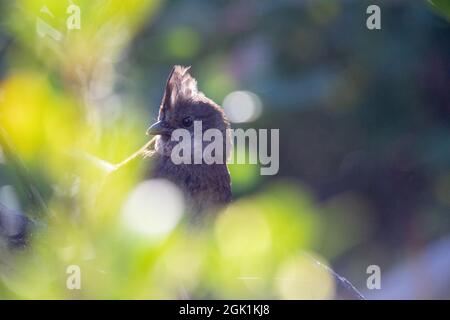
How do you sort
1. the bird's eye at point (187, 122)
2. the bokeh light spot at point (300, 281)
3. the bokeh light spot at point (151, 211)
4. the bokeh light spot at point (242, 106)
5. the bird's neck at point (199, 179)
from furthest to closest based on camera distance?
the bokeh light spot at point (242, 106), the bird's eye at point (187, 122), the bird's neck at point (199, 179), the bokeh light spot at point (300, 281), the bokeh light spot at point (151, 211)

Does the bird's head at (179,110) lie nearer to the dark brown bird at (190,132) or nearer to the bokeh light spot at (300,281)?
the dark brown bird at (190,132)

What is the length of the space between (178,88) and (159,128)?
0.68 feet

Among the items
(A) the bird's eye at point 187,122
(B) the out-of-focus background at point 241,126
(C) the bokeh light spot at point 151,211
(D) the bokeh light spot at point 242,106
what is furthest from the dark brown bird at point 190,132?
(C) the bokeh light spot at point 151,211

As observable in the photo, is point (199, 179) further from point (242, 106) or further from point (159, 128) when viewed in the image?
point (242, 106)

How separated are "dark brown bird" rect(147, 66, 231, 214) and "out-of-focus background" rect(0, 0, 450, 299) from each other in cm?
14

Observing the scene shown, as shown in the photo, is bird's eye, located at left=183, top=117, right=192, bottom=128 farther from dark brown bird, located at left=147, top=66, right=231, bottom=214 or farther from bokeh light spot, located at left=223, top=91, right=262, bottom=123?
bokeh light spot, located at left=223, top=91, right=262, bottom=123

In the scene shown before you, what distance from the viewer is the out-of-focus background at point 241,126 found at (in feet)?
3.44

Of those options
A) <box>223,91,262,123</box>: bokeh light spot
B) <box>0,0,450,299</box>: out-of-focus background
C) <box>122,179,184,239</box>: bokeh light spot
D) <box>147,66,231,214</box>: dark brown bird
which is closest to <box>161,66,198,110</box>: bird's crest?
<box>147,66,231,214</box>: dark brown bird

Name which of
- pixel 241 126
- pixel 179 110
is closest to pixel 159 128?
pixel 179 110

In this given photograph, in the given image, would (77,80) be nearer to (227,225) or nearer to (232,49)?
(227,225)

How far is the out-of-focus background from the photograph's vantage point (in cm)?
105

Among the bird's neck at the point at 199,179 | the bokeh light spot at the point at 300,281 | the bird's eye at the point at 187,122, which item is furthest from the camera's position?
the bird's eye at the point at 187,122

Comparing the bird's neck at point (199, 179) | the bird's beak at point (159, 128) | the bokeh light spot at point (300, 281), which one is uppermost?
the bird's beak at point (159, 128)
